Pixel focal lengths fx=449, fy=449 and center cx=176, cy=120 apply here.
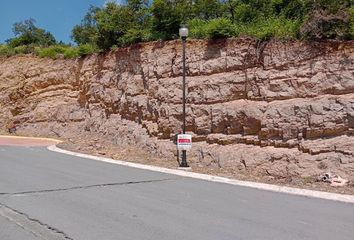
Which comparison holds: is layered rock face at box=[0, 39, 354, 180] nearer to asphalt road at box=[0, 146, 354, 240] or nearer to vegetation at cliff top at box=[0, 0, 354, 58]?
vegetation at cliff top at box=[0, 0, 354, 58]

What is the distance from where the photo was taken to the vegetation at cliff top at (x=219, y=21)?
15.3 m

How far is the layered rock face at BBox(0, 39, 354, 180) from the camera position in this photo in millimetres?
14000

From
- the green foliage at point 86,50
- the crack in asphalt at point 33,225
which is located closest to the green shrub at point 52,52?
the green foliage at point 86,50

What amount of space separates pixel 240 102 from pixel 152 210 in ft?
29.7

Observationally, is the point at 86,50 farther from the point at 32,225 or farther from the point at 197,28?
the point at 32,225

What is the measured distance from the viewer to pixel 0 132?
32.9m

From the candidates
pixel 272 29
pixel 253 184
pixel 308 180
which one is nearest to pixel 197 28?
pixel 272 29

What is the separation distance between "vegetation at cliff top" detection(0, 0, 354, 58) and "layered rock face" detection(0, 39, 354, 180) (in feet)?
1.77

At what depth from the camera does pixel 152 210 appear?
8.61 metres

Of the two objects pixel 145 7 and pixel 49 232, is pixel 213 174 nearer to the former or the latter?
pixel 49 232

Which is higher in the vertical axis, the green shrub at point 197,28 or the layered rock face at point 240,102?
the green shrub at point 197,28

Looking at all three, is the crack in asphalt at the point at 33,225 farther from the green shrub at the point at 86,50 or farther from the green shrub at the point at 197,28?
the green shrub at the point at 86,50

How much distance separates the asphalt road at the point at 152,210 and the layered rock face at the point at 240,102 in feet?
11.5

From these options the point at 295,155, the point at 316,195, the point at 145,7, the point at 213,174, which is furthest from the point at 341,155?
the point at 145,7
